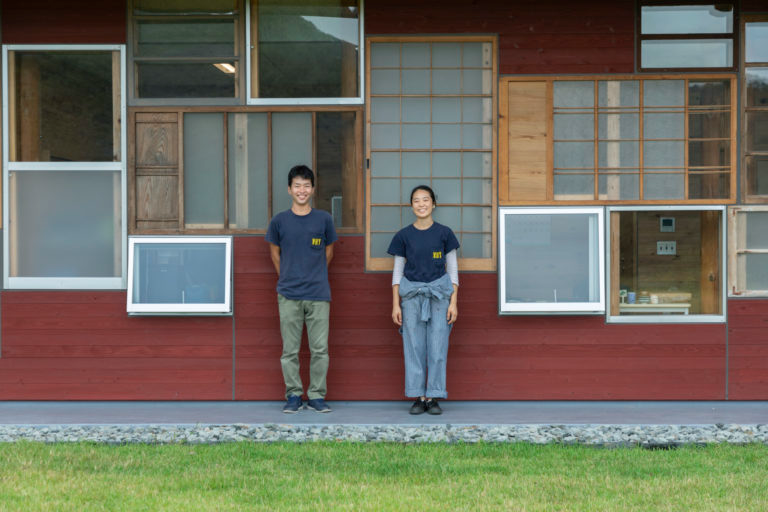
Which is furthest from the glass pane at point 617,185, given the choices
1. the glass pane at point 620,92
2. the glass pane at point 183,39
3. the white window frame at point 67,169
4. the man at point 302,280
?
the white window frame at point 67,169

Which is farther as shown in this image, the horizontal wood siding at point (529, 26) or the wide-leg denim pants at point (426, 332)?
the horizontal wood siding at point (529, 26)

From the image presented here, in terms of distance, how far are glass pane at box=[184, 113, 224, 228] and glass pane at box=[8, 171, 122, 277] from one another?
19.8 inches

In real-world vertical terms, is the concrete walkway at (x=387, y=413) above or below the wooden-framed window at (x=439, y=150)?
below

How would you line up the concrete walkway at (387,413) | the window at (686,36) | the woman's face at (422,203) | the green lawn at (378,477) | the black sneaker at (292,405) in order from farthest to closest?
the window at (686,36)
the black sneaker at (292,405)
the woman's face at (422,203)
the concrete walkway at (387,413)
the green lawn at (378,477)

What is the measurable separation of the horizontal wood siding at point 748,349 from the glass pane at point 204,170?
3632mm

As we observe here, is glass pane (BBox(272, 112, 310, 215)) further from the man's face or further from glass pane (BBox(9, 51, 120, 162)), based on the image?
glass pane (BBox(9, 51, 120, 162))

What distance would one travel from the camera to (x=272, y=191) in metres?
6.09

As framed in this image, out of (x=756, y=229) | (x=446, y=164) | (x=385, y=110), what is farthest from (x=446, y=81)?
(x=756, y=229)

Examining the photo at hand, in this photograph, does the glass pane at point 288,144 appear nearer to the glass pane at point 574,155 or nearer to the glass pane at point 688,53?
the glass pane at point 574,155

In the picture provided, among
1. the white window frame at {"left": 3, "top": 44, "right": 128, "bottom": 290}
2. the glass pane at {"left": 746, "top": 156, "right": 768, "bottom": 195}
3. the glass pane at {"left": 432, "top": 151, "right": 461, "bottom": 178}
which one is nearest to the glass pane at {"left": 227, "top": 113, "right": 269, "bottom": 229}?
the white window frame at {"left": 3, "top": 44, "right": 128, "bottom": 290}

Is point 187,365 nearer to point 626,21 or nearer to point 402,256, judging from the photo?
point 402,256

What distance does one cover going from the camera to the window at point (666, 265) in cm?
606

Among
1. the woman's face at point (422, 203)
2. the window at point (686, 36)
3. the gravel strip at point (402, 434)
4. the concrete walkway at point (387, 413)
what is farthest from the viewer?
the window at point (686, 36)

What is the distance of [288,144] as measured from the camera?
20.0 ft
